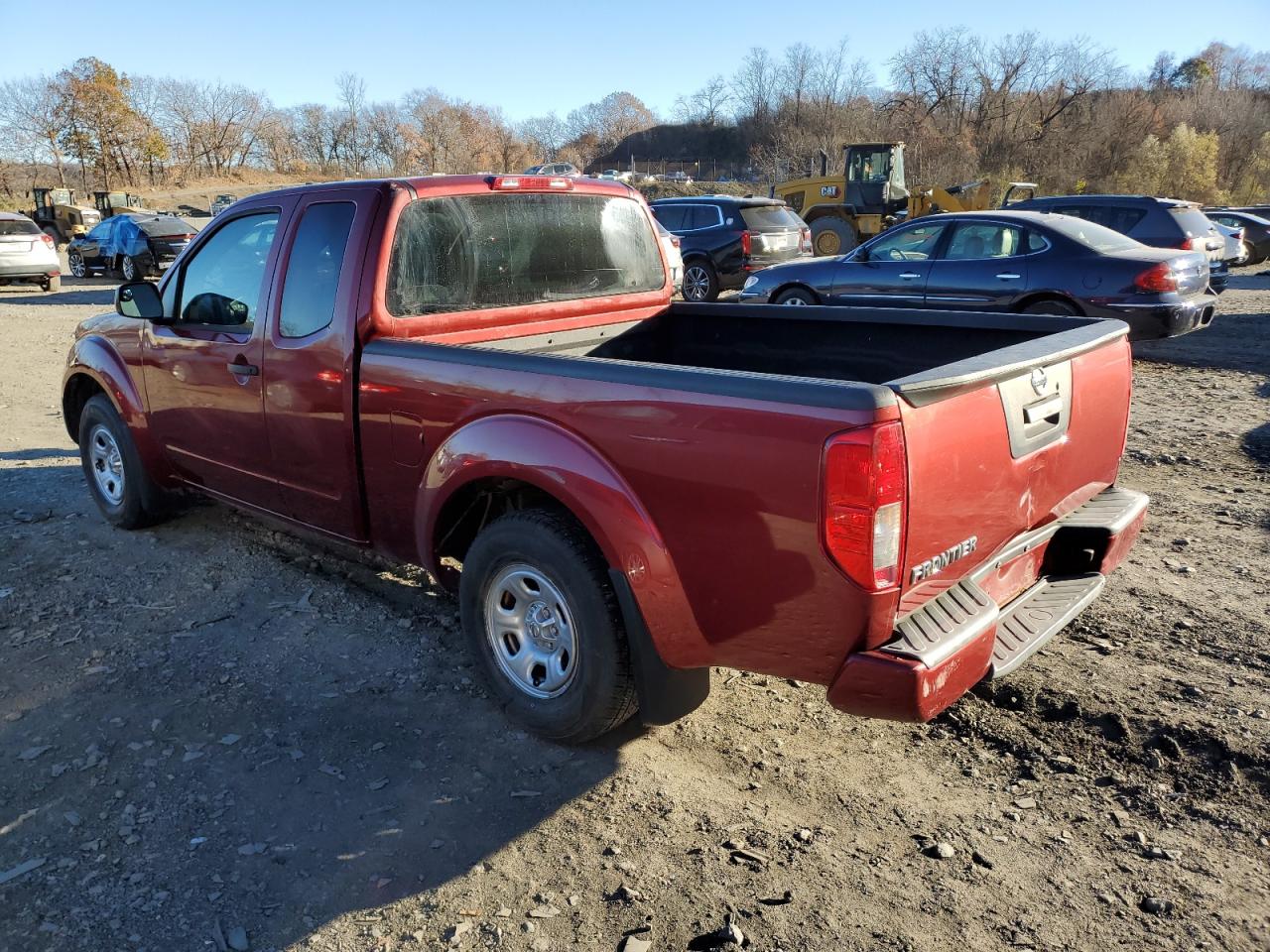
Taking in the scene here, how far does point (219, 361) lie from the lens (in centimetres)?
433

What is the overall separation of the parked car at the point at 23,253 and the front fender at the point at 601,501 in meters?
20.9

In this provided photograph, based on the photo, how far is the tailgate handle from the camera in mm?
2854

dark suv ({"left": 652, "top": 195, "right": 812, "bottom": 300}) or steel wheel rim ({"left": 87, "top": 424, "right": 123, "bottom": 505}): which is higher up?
dark suv ({"left": 652, "top": 195, "right": 812, "bottom": 300})

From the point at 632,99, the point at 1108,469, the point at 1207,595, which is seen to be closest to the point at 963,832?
the point at 1108,469

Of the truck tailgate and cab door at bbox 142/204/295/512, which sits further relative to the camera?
cab door at bbox 142/204/295/512

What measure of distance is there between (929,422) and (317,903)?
216 centimetres

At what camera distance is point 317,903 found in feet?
8.42

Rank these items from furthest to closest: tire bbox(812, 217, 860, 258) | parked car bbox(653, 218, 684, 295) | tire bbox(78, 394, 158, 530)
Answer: tire bbox(812, 217, 860, 258) → tire bbox(78, 394, 158, 530) → parked car bbox(653, 218, 684, 295)

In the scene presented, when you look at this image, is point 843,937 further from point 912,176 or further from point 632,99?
point 632,99

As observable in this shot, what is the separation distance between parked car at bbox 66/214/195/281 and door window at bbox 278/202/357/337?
18.6 metres

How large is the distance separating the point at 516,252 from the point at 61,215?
36.7 meters

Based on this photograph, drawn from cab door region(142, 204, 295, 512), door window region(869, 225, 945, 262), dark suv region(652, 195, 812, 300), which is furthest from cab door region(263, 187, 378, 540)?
dark suv region(652, 195, 812, 300)

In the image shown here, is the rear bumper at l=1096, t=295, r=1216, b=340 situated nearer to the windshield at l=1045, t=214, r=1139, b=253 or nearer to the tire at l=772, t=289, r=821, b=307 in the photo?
the windshield at l=1045, t=214, r=1139, b=253

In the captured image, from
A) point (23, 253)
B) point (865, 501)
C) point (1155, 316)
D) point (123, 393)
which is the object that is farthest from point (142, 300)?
point (23, 253)
